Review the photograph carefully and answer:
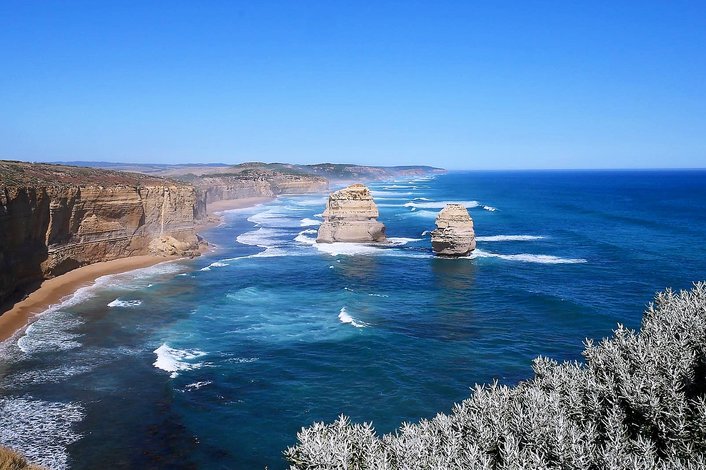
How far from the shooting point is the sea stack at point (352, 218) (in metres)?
63.7

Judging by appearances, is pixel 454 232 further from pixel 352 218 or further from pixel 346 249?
pixel 352 218

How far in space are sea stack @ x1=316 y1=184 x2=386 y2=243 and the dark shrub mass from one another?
165ft

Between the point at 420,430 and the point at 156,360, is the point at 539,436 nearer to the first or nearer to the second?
the point at 420,430

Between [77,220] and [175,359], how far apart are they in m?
24.9

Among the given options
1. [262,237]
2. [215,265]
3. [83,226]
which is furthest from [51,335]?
[262,237]

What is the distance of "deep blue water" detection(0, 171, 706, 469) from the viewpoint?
22094 millimetres

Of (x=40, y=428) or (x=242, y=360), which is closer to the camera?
(x=40, y=428)

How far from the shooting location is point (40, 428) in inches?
853

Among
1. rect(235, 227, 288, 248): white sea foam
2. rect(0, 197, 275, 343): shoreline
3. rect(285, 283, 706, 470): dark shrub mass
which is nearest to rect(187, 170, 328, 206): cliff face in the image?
rect(235, 227, 288, 248): white sea foam

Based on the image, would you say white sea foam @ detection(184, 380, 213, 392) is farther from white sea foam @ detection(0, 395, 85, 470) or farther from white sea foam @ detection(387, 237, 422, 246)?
white sea foam @ detection(387, 237, 422, 246)

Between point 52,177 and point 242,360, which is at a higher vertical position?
point 52,177

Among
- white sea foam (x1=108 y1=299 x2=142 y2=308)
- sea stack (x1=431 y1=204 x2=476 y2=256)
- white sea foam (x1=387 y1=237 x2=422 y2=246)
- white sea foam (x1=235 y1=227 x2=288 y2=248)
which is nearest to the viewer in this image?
white sea foam (x1=108 y1=299 x2=142 y2=308)

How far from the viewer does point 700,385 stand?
40.9 feet

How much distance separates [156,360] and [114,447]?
28.3 feet
